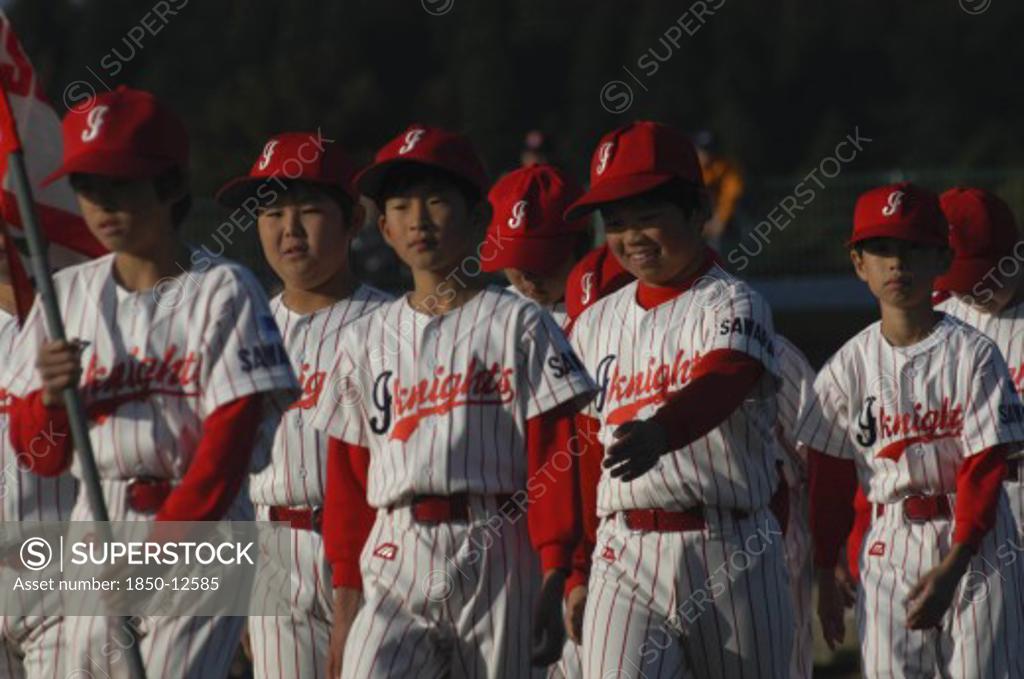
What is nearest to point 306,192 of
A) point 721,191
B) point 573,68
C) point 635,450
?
point 635,450

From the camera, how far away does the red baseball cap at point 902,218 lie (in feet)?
27.5

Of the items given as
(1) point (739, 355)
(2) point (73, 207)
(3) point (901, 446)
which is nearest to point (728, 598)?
(1) point (739, 355)

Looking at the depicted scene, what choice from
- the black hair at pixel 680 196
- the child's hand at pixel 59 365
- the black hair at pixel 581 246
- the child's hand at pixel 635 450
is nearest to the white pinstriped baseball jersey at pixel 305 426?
the black hair at pixel 680 196

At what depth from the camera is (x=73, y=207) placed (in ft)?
24.3


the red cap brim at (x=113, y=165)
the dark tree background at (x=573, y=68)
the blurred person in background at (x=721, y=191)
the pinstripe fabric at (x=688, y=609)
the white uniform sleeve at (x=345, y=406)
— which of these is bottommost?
the pinstripe fabric at (x=688, y=609)

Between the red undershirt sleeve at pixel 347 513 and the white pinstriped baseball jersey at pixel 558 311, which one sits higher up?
the white pinstriped baseball jersey at pixel 558 311

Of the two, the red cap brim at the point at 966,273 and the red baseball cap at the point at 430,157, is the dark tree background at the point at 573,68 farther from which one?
the red baseball cap at the point at 430,157

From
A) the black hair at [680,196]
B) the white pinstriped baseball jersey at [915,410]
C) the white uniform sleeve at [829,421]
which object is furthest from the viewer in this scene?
the white uniform sleeve at [829,421]

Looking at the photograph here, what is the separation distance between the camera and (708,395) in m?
6.78

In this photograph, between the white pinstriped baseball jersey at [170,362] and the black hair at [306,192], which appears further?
the black hair at [306,192]

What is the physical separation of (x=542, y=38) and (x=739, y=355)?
156 feet

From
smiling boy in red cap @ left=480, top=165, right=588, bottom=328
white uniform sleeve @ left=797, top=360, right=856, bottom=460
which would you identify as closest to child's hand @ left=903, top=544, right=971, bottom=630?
white uniform sleeve @ left=797, top=360, right=856, bottom=460

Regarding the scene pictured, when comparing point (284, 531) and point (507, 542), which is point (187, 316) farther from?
point (284, 531)

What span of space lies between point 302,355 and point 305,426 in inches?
9.8
